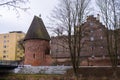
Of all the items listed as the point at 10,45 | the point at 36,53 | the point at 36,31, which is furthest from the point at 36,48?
the point at 10,45

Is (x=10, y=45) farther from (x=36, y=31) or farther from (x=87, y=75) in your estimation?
(x=87, y=75)

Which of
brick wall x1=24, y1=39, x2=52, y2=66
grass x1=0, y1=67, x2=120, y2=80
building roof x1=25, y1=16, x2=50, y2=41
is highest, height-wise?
building roof x1=25, y1=16, x2=50, y2=41

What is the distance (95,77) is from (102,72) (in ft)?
7.57

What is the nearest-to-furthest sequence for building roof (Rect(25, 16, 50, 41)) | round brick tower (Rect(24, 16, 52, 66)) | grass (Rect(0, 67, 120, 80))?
grass (Rect(0, 67, 120, 80)) → round brick tower (Rect(24, 16, 52, 66)) → building roof (Rect(25, 16, 50, 41))

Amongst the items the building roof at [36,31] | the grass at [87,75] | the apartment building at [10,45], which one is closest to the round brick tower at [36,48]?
the building roof at [36,31]

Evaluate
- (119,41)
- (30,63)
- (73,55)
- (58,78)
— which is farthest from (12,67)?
(119,41)

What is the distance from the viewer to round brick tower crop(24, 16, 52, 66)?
2015 inches

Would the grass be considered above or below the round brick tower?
below

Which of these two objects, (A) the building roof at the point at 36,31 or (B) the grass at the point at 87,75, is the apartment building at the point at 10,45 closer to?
(A) the building roof at the point at 36,31

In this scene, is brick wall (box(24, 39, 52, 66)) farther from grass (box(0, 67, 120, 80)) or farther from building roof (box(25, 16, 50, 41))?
grass (box(0, 67, 120, 80))

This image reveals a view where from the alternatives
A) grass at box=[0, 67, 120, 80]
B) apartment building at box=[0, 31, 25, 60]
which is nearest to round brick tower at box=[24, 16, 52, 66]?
grass at box=[0, 67, 120, 80]

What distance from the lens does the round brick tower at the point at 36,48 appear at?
168ft

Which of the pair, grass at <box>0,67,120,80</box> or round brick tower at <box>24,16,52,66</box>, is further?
round brick tower at <box>24,16,52,66</box>

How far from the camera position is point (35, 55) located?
51.2m
